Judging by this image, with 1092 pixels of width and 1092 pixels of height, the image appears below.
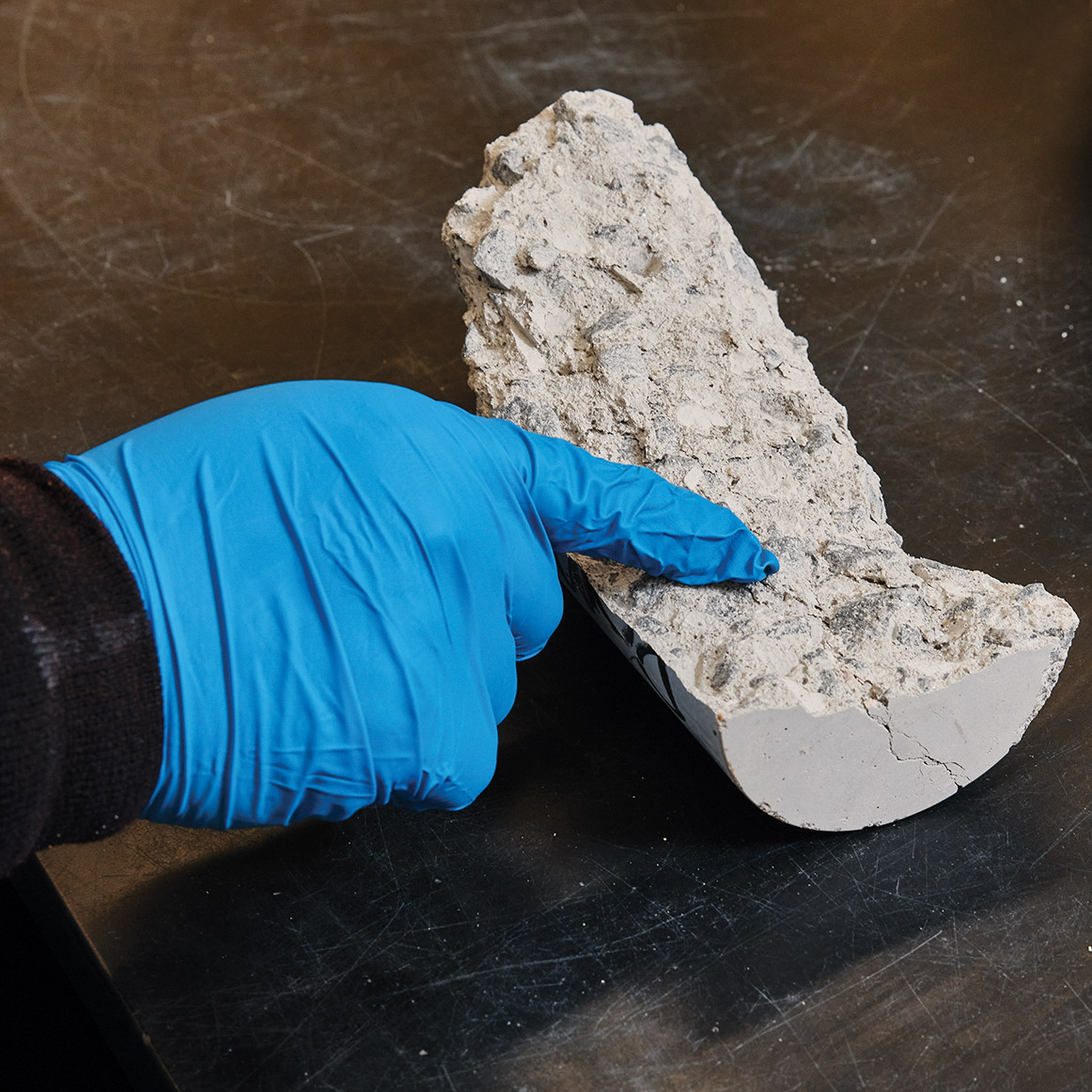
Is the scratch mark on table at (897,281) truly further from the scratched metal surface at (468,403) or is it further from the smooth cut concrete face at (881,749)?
the smooth cut concrete face at (881,749)

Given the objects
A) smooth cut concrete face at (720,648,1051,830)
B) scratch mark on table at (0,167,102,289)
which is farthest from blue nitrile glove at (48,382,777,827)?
scratch mark on table at (0,167,102,289)

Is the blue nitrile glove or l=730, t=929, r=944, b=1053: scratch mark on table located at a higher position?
the blue nitrile glove

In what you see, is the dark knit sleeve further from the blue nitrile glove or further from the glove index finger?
the glove index finger

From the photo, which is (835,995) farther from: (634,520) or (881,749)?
(634,520)

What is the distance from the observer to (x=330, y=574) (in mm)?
1805

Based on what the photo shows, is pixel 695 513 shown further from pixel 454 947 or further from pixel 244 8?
pixel 244 8

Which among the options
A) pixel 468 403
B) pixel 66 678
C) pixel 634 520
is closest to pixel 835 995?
pixel 634 520

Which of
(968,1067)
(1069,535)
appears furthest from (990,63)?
(968,1067)

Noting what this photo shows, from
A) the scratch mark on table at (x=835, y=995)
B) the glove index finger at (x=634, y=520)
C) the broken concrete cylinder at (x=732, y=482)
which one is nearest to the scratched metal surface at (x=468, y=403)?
the scratch mark on table at (x=835, y=995)

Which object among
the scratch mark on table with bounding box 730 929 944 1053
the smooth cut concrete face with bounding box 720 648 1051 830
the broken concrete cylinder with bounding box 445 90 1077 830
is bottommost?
the scratch mark on table with bounding box 730 929 944 1053

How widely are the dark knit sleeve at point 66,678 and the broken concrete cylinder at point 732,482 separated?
3.02 ft

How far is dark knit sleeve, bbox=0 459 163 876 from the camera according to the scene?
149cm

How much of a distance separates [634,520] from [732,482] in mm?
A: 368

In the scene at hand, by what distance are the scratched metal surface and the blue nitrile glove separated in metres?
0.38
